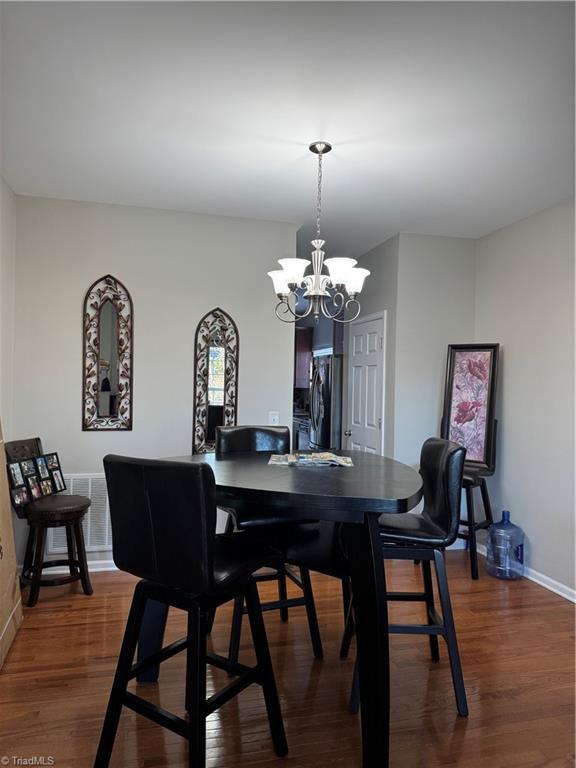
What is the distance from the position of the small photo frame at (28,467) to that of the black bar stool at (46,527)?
0.16ft

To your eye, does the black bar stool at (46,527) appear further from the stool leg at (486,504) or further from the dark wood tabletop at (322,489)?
the stool leg at (486,504)

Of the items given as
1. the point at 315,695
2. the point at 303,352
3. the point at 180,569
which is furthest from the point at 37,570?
the point at 303,352

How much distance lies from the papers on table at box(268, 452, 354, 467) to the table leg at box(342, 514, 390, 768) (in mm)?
600

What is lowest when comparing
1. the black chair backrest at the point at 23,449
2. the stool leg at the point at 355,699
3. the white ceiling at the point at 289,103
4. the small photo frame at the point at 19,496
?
the stool leg at the point at 355,699

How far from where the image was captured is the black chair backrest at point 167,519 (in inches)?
59.7

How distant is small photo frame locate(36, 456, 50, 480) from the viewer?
3275mm

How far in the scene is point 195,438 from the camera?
3.86 metres

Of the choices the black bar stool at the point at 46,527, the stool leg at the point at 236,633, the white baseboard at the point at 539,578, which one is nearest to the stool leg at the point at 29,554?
the black bar stool at the point at 46,527

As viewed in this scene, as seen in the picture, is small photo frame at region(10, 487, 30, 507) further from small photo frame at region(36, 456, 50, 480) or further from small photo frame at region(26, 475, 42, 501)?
small photo frame at region(36, 456, 50, 480)

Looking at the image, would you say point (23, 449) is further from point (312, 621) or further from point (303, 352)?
point (303, 352)

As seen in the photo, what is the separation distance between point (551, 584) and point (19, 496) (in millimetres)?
3477

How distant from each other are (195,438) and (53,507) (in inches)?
43.5

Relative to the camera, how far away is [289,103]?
7.49 ft

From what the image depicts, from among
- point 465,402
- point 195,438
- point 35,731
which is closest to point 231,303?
point 195,438
